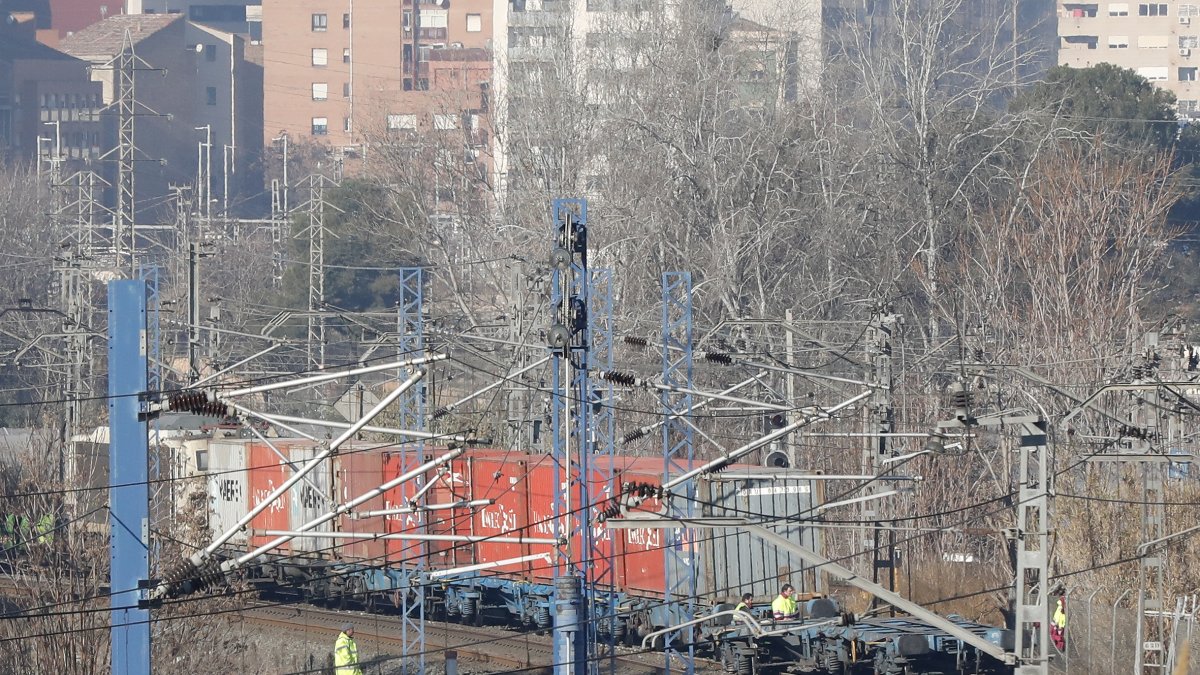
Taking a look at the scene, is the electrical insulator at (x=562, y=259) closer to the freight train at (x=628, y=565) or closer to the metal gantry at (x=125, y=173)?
the freight train at (x=628, y=565)

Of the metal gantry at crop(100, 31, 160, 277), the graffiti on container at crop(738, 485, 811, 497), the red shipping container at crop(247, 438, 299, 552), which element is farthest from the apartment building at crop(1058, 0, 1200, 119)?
the graffiti on container at crop(738, 485, 811, 497)

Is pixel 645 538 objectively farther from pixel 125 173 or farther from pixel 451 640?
pixel 125 173

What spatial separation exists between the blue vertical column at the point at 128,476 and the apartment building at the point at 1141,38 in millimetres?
126945

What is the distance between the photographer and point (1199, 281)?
208 feet

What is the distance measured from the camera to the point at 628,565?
2634 centimetres

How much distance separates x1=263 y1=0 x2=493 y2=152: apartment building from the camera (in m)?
108

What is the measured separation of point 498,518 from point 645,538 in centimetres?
323

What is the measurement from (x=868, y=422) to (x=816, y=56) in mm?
44214

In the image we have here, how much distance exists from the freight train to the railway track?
0.38 meters

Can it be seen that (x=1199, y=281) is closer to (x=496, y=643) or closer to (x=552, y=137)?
(x=552, y=137)

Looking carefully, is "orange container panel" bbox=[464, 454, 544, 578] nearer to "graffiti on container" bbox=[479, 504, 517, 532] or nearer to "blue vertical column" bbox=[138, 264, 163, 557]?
"graffiti on container" bbox=[479, 504, 517, 532]

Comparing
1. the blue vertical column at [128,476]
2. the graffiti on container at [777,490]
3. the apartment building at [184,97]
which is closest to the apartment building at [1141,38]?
the apartment building at [184,97]

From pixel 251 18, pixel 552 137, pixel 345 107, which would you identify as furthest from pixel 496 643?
pixel 251 18

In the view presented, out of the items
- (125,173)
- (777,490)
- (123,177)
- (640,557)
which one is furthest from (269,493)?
(125,173)
